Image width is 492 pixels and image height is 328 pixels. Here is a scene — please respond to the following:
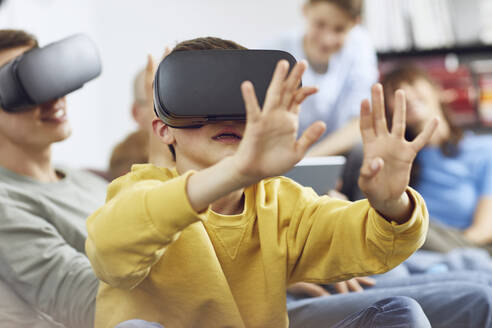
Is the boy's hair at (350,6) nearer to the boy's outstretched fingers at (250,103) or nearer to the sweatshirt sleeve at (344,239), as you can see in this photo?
the sweatshirt sleeve at (344,239)

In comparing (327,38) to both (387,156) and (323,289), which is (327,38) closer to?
(323,289)

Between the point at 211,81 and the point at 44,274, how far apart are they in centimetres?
38

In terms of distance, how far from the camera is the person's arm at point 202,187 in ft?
1.72

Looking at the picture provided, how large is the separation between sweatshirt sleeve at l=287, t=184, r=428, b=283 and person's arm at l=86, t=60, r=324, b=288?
0.16m

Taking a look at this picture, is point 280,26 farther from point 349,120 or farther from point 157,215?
point 157,215

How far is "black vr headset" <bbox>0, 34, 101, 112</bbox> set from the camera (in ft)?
2.64

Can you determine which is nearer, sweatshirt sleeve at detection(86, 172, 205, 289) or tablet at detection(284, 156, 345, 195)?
sweatshirt sleeve at detection(86, 172, 205, 289)

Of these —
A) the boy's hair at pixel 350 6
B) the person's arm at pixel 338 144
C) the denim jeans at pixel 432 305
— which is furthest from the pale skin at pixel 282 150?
the boy's hair at pixel 350 6

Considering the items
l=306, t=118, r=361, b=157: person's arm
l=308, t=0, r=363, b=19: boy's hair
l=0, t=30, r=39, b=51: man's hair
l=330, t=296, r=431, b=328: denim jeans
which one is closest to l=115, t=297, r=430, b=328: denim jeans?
l=330, t=296, r=431, b=328: denim jeans

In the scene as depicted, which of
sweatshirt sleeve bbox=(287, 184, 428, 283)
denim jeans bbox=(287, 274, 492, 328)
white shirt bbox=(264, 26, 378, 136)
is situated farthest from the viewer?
white shirt bbox=(264, 26, 378, 136)

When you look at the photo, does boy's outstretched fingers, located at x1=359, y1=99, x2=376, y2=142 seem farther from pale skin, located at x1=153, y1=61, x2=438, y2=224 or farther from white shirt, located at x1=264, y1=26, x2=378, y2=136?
white shirt, located at x1=264, y1=26, x2=378, y2=136

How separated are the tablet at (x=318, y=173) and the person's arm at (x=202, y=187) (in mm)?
296

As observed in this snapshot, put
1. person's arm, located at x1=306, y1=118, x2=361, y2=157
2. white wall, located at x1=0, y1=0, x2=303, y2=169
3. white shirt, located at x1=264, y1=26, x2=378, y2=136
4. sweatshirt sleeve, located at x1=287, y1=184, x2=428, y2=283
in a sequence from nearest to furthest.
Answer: sweatshirt sleeve, located at x1=287, y1=184, x2=428, y2=283, person's arm, located at x1=306, y1=118, x2=361, y2=157, white shirt, located at x1=264, y1=26, x2=378, y2=136, white wall, located at x1=0, y1=0, x2=303, y2=169

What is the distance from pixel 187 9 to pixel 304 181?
2.11 metres
